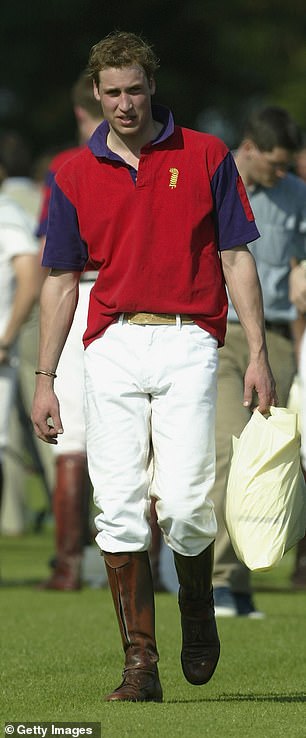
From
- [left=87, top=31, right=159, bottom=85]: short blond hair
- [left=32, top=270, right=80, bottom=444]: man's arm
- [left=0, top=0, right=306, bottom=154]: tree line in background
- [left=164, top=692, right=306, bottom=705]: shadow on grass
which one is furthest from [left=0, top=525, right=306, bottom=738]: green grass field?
[left=0, top=0, right=306, bottom=154]: tree line in background

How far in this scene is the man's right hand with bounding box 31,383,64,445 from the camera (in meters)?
6.85

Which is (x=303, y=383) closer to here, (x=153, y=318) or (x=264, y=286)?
(x=264, y=286)

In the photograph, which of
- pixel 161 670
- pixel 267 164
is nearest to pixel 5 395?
pixel 267 164

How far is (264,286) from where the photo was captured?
32.4 feet

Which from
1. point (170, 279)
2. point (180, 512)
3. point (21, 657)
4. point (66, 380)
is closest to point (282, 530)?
point (180, 512)

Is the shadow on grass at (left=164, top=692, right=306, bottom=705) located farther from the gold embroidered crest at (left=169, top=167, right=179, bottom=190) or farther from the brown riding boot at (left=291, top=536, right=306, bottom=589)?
the brown riding boot at (left=291, top=536, right=306, bottom=589)

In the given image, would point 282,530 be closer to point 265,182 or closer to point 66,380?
point 265,182

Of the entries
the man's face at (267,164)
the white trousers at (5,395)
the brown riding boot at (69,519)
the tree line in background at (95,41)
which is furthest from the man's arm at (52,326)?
the tree line in background at (95,41)

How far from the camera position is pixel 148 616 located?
6.76 m

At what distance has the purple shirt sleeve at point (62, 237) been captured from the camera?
268 inches

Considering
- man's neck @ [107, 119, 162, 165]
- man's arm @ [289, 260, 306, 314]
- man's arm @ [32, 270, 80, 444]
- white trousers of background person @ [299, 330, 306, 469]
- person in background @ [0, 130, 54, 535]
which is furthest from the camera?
person in background @ [0, 130, 54, 535]

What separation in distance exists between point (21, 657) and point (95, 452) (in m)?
1.59

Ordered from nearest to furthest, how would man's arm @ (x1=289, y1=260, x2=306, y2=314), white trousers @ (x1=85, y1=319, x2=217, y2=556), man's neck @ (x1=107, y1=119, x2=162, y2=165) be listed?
white trousers @ (x1=85, y1=319, x2=217, y2=556) < man's neck @ (x1=107, y1=119, x2=162, y2=165) < man's arm @ (x1=289, y1=260, x2=306, y2=314)

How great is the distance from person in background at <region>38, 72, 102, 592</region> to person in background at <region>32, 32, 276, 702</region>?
386cm
